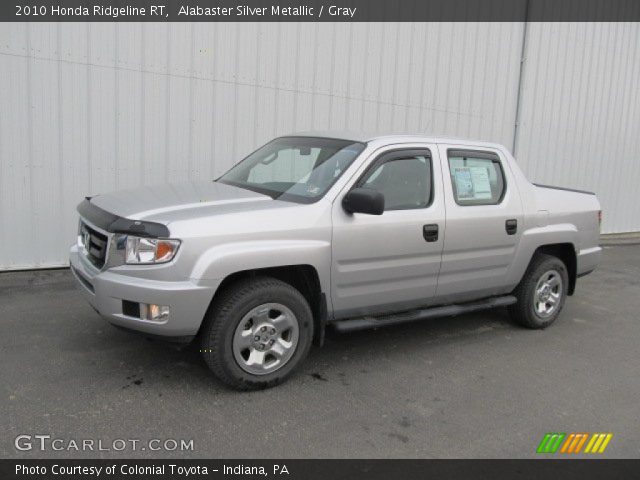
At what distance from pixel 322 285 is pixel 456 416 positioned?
1.25m

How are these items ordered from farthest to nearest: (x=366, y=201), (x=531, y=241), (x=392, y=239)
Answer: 1. (x=531, y=241)
2. (x=392, y=239)
3. (x=366, y=201)

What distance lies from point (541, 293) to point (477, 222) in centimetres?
134

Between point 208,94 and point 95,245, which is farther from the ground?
point 208,94

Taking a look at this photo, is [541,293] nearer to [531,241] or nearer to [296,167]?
[531,241]

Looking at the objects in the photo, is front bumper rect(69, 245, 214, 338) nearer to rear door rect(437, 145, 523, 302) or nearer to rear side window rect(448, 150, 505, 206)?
rear door rect(437, 145, 523, 302)

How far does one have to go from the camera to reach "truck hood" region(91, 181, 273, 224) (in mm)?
3816

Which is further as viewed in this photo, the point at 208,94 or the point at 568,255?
the point at 208,94

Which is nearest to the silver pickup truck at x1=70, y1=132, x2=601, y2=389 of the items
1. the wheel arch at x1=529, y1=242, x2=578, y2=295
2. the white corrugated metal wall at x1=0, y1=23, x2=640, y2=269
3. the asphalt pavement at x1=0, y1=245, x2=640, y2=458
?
the wheel arch at x1=529, y1=242, x2=578, y2=295

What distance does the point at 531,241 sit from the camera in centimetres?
546

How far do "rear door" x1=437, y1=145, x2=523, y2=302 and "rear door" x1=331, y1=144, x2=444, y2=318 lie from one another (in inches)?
5.3

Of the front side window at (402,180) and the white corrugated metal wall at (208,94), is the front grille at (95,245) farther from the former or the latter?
the white corrugated metal wall at (208,94)

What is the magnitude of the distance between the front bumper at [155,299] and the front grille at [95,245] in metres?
0.15
